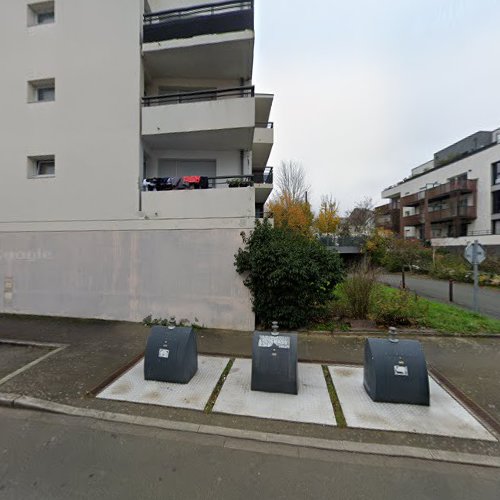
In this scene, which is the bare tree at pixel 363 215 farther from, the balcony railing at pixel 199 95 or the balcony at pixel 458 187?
the balcony railing at pixel 199 95

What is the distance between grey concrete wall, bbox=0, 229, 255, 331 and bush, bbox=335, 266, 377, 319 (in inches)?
96.5

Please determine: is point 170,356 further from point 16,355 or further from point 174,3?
point 174,3

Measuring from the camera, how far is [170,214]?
7965mm

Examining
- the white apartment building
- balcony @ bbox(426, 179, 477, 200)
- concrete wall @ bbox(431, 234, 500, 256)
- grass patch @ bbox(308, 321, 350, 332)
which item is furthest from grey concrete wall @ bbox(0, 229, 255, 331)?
balcony @ bbox(426, 179, 477, 200)

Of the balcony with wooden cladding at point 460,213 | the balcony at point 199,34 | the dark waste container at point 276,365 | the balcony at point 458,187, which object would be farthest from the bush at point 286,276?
the balcony at point 458,187

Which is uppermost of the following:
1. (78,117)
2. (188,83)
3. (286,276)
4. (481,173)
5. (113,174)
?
(481,173)

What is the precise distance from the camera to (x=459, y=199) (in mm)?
32719

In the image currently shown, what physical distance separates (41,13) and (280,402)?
500 inches

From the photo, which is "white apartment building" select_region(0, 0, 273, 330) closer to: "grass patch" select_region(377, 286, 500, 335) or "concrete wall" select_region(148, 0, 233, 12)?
"concrete wall" select_region(148, 0, 233, 12)

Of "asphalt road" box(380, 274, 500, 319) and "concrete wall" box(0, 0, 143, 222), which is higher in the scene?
"concrete wall" box(0, 0, 143, 222)

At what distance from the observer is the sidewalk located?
3309mm

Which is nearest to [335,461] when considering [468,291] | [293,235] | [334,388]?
[334,388]

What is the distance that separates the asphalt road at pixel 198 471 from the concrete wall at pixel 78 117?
6047 millimetres

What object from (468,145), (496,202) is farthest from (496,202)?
(468,145)
